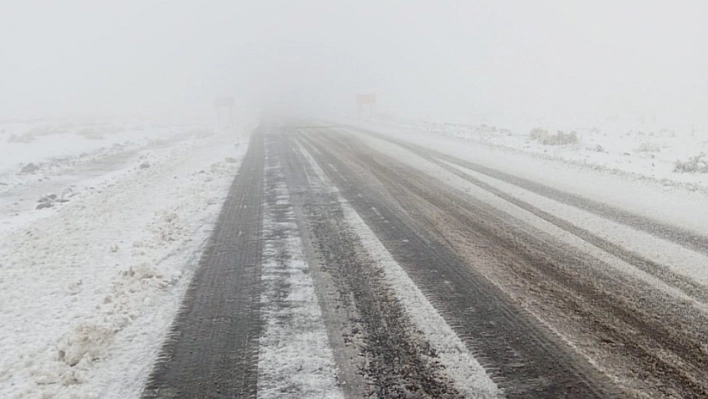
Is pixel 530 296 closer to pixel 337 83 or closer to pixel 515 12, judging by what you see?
pixel 337 83

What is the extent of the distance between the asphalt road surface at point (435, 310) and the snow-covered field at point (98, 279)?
26 cm

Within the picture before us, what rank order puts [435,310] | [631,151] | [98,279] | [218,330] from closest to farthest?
[218,330] < [435,310] < [98,279] < [631,151]

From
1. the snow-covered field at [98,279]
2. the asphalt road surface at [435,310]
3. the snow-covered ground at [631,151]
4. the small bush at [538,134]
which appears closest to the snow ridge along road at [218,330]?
the asphalt road surface at [435,310]

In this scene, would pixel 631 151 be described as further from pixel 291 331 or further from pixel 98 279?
pixel 98 279

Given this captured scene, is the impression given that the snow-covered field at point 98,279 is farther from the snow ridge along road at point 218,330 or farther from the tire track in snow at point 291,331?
the tire track in snow at point 291,331

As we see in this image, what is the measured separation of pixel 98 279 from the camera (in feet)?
14.3

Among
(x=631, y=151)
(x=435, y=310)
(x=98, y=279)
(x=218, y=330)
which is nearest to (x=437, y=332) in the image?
(x=435, y=310)

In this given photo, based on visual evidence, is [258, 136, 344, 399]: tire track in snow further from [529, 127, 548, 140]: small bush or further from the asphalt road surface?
[529, 127, 548, 140]: small bush

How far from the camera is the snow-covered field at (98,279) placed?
8.97 feet

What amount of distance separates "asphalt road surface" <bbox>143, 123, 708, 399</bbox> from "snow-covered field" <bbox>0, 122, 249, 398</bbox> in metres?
0.26

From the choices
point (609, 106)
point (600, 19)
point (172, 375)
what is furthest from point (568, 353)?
point (600, 19)

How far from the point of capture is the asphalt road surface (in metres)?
2.51

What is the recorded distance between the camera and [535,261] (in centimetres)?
437

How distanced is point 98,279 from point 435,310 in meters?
3.22
